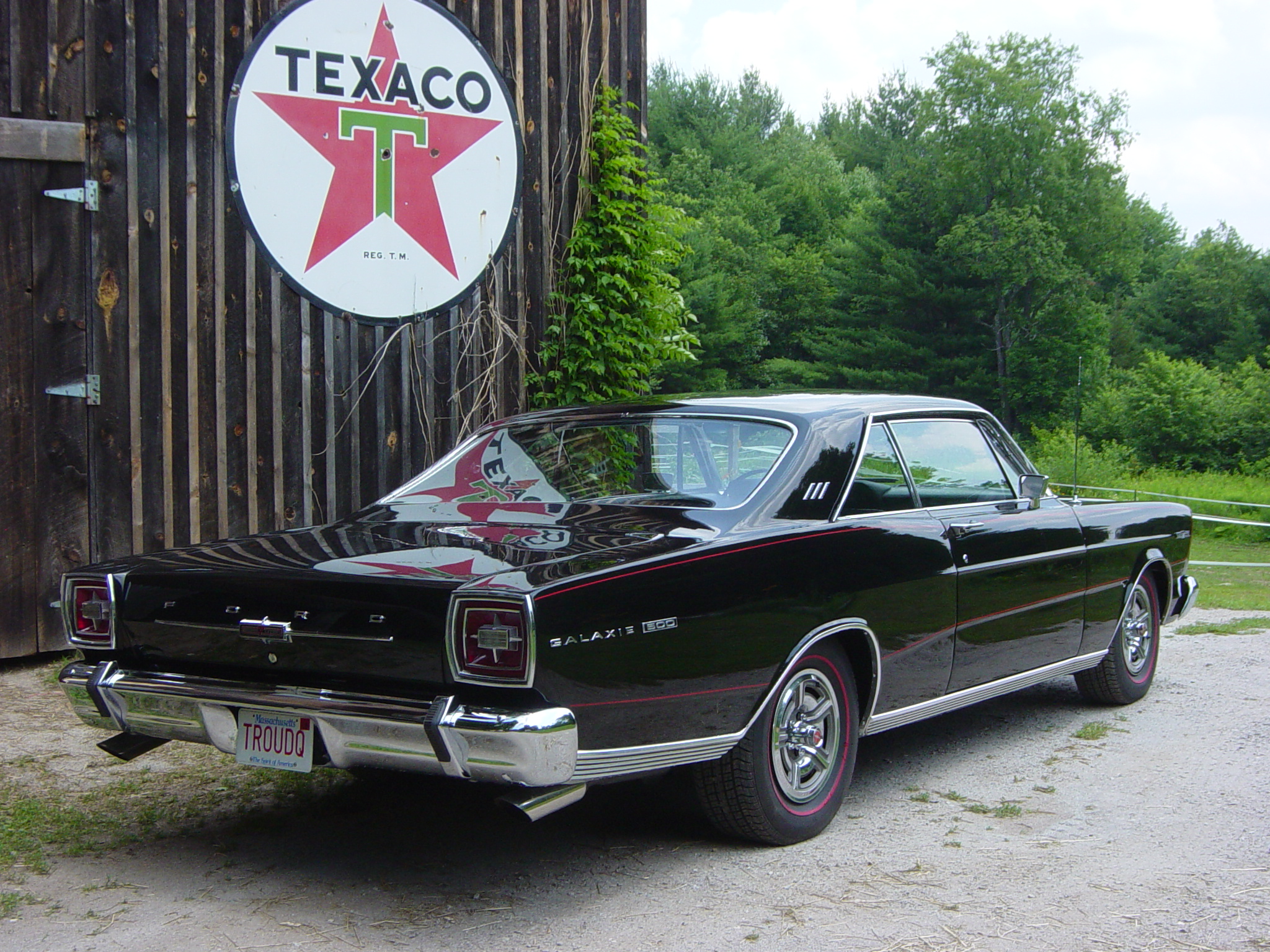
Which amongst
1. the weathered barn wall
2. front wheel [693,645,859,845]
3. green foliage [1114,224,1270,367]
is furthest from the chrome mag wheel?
green foliage [1114,224,1270,367]

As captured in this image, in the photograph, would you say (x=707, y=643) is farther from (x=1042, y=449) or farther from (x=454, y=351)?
(x=1042, y=449)

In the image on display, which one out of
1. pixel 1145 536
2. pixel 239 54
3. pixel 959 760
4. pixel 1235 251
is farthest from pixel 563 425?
pixel 1235 251

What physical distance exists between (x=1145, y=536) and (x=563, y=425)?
310 centimetres

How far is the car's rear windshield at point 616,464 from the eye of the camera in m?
4.29

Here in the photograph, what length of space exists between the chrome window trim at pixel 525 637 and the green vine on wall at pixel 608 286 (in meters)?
5.37

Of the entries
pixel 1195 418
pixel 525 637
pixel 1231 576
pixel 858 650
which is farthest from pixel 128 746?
pixel 1195 418

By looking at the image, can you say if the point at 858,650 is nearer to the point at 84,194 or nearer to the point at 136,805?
the point at 136,805

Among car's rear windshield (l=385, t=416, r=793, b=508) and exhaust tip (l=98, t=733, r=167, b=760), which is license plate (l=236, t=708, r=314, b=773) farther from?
car's rear windshield (l=385, t=416, r=793, b=508)

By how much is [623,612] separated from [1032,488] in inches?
103

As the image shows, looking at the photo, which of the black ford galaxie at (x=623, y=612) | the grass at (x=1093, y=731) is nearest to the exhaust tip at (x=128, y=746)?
the black ford galaxie at (x=623, y=612)

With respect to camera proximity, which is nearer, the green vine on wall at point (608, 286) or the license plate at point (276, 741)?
the license plate at point (276, 741)

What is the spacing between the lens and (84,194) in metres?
6.70

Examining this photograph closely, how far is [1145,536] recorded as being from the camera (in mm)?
6141

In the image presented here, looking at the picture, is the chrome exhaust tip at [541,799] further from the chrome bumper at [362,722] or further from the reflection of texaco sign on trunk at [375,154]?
the reflection of texaco sign on trunk at [375,154]
